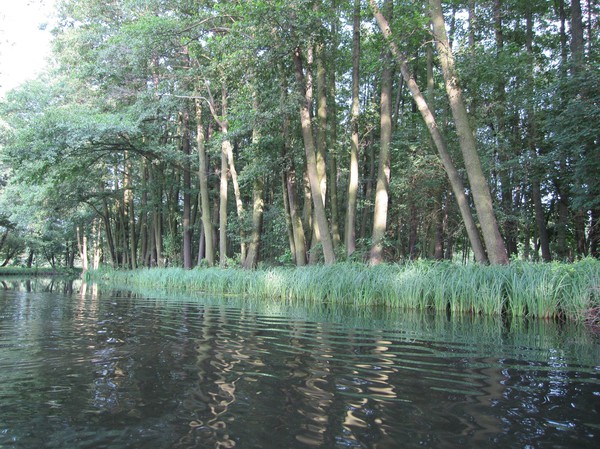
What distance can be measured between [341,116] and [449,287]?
41.3ft

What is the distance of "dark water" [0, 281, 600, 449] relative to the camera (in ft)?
7.14

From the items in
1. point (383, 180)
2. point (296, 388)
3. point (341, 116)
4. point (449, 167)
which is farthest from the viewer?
point (341, 116)

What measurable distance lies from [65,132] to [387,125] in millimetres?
11590

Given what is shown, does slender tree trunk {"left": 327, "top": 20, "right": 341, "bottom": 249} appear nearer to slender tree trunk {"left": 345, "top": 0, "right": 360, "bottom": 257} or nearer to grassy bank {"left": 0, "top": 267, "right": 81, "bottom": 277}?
slender tree trunk {"left": 345, "top": 0, "right": 360, "bottom": 257}

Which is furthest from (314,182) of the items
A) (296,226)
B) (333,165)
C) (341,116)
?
(341,116)

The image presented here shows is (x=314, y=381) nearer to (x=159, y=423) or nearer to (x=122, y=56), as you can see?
(x=159, y=423)

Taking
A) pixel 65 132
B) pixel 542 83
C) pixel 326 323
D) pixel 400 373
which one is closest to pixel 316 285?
pixel 326 323

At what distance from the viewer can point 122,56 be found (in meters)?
16.1

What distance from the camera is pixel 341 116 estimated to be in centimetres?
1898

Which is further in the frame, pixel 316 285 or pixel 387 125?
pixel 387 125

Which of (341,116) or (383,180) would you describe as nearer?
(383,180)

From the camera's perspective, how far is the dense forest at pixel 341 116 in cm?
1082

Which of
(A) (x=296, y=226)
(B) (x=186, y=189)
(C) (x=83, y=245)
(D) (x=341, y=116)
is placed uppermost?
(D) (x=341, y=116)

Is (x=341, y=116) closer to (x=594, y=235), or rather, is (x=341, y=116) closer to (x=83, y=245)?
(x=594, y=235)
